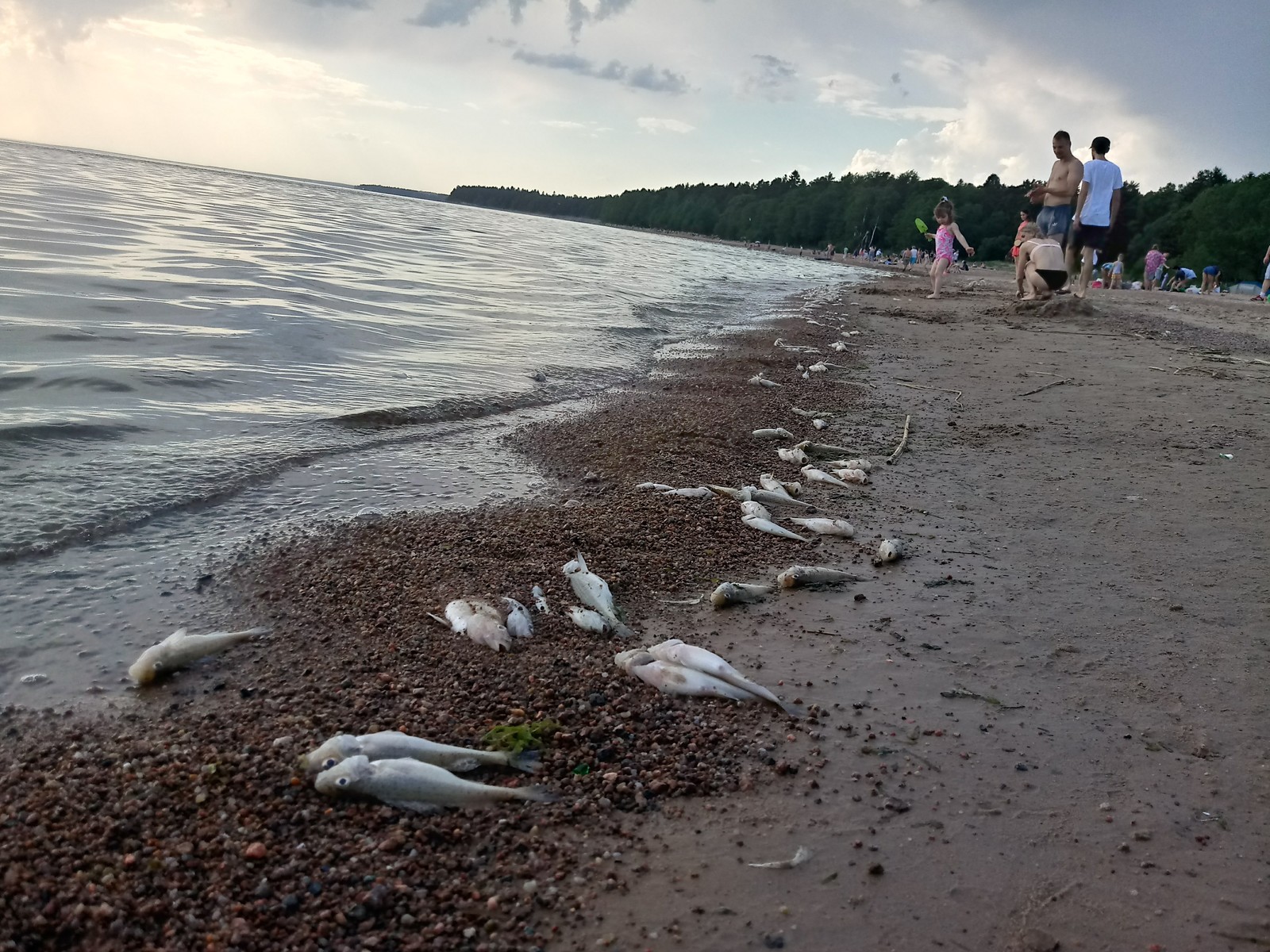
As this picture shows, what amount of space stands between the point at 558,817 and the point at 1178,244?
78.0 m

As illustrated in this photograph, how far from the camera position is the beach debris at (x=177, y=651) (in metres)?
2.97

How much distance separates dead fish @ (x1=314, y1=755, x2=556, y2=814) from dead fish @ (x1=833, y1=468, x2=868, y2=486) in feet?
12.7

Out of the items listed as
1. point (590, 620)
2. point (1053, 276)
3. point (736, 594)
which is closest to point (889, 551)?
point (736, 594)

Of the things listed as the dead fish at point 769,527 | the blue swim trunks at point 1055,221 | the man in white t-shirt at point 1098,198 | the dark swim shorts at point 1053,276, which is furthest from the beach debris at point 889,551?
the dark swim shorts at point 1053,276

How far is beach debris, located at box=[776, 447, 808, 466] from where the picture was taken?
6309mm

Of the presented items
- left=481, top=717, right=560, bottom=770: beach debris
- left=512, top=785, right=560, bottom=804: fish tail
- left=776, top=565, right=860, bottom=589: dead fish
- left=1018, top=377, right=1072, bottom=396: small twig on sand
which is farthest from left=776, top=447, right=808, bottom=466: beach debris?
left=512, top=785, right=560, bottom=804: fish tail

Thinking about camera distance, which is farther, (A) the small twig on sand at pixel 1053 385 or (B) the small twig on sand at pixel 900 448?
(A) the small twig on sand at pixel 1053 385

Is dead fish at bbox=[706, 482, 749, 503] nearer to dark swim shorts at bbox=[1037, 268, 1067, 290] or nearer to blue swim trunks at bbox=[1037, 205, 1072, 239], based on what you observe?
blue swim trunks at bbox=[1037, 205, 1072, 239]

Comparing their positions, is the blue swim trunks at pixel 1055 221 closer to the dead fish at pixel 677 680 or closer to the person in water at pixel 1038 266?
the person in water at pixel 1038 266

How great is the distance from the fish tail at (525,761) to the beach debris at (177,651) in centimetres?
141

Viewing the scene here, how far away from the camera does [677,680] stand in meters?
3.03

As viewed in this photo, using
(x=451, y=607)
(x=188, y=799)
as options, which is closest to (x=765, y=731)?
(x=451, y=607)

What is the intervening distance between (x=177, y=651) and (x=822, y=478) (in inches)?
164

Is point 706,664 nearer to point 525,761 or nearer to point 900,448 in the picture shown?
point 525,761
